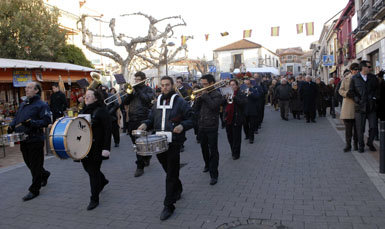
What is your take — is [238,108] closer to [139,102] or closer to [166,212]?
[139,102]

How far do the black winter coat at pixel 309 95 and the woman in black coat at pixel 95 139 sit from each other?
396 inches

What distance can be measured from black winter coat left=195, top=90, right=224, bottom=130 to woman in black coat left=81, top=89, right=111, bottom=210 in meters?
1.70

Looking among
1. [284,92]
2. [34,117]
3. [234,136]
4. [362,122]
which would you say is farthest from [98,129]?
[284,92]

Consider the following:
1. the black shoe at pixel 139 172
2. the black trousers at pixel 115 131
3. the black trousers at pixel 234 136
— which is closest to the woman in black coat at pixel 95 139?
the black shoe at pixel 139 172

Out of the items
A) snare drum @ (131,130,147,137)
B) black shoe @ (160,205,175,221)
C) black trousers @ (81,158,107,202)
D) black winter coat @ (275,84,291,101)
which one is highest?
black winter coat @ (275,84,291,101)

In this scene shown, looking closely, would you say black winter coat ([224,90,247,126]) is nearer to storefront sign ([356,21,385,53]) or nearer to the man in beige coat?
the man in beige coat

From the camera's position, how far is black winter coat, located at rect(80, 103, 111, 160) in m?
4.92

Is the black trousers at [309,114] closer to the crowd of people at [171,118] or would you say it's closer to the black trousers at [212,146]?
the crowd of people at [171,118]

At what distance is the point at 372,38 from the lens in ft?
51.8

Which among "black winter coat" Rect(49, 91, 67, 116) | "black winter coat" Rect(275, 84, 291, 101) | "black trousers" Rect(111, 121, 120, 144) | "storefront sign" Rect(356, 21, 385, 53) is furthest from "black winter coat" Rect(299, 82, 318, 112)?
"black winter coat" Rect(49, 91, 67, 116)

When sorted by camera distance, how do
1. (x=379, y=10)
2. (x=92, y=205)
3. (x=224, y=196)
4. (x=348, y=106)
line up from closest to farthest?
(x=92, y=205) → (x=224, y=196) → (x=348, y=106) → (x=379, y=10)

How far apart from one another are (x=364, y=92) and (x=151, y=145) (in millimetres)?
5110

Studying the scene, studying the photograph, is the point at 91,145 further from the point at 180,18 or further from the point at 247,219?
the point at 180,18

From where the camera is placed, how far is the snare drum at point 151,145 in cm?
412
